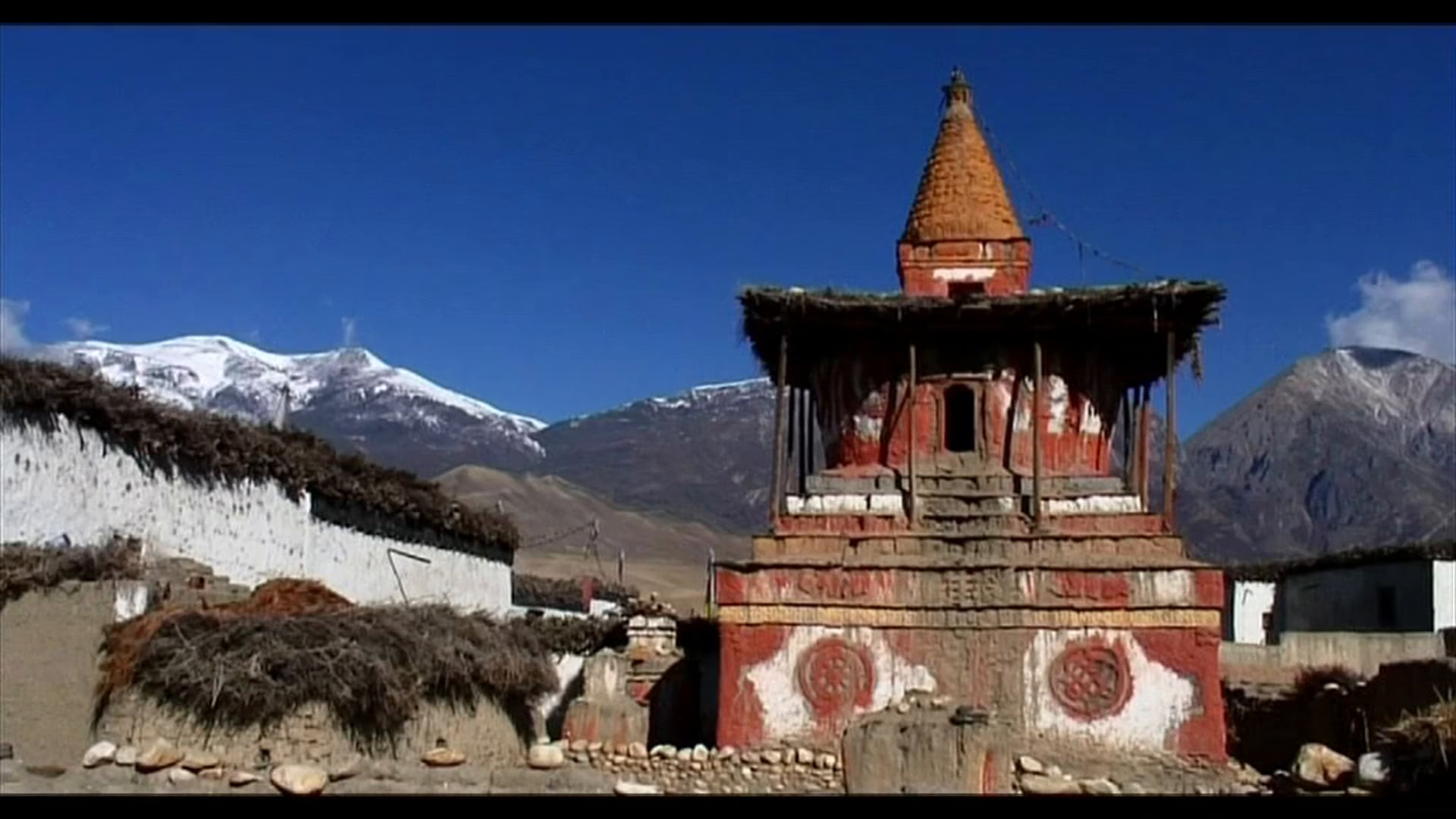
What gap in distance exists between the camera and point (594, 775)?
12.7 metres

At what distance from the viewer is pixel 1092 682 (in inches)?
778

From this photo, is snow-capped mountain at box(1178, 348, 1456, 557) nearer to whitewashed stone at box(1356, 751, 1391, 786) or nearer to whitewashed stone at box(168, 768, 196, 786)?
whitewashed stone at box(1356, 751, 1391, 786)

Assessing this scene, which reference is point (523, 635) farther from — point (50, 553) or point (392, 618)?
point (50, 553)

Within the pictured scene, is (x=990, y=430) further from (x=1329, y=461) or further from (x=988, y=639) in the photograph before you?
(x=1329, y=461)

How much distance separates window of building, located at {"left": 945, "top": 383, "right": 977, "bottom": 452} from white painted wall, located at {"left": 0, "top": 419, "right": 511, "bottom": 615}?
818cm

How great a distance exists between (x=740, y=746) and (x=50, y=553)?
29.4ft

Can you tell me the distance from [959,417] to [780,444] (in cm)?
292

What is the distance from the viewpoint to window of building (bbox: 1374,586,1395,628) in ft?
110

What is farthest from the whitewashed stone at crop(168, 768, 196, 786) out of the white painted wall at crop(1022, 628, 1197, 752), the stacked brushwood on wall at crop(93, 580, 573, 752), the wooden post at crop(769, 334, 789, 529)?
the white painted wall at crop(1022, 628, 1197, 752)

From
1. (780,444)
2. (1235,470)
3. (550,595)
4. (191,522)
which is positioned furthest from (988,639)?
(1235,470)

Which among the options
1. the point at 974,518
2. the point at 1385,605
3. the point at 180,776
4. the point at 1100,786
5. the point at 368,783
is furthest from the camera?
the point at 1385,605

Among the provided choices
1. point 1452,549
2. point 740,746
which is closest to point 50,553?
point 740,746

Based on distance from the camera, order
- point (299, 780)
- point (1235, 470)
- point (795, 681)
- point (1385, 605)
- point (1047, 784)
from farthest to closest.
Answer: point (1235, 470) < point (1385, 605) < point (795, 681) < point (1047, 784) < point (299, 780)
